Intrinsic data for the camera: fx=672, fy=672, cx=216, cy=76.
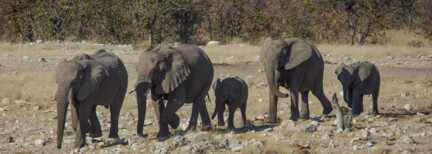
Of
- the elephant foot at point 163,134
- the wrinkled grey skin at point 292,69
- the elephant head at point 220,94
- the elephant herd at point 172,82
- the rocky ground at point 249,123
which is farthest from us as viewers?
the elephant head at point 220,94

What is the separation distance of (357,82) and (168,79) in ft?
18.7

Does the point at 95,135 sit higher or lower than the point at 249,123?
higher

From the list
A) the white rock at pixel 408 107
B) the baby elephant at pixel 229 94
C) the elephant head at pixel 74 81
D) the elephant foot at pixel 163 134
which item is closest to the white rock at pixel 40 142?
the elephant head at pixel 74 81

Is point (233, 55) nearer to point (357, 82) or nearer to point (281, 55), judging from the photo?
point (357, 82)

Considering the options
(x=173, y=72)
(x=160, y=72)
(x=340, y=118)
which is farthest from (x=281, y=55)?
(x=160, y=72)

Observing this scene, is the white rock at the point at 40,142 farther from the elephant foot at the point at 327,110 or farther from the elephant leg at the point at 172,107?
the elephant foot at the point at 327,110

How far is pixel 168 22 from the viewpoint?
37188 mm

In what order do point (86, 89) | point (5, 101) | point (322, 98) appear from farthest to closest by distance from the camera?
point (5, 101), point (322, 98), point (86, 89)

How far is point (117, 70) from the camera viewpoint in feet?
41.3

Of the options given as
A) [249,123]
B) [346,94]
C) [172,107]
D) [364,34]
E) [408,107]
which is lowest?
[408,107]

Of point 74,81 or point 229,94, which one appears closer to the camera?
point 74,81

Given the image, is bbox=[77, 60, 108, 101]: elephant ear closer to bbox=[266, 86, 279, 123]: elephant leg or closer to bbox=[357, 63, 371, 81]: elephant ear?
bbox=[266, 86, 279, 123]: elephant leg

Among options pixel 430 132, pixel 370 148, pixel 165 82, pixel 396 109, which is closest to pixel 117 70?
pixel 165 82

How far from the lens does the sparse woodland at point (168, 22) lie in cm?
3522
